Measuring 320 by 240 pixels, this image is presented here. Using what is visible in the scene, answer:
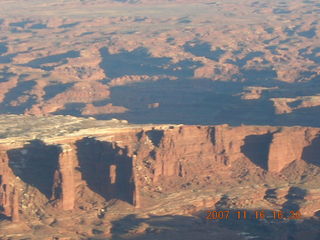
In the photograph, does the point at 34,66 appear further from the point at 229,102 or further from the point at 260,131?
the point at 260,131

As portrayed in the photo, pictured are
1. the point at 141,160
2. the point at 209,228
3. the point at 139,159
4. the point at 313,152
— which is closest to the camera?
the point at 209,228

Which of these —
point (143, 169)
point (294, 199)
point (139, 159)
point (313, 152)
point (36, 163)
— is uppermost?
point (36, 163)

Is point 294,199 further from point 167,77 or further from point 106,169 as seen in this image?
point 167,77

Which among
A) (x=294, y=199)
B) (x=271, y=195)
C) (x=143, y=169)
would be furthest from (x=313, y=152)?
(x=143, y=169)

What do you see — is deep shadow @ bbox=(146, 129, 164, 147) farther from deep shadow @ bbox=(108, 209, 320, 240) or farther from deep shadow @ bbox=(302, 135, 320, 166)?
deep shadow @ bbox=(302, 135, 320, 166)

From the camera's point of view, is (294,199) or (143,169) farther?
(143,169)

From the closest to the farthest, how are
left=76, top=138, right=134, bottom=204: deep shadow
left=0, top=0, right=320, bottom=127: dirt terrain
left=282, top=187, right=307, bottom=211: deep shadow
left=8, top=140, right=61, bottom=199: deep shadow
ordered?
left=8, top=140, right=61, bottom=199: deep shadow
left=76, top=138, right=134, bottom=204: deep shadow
left=282, top=187, right=307, bottom=211: deep shadow
left=0, top=0, right=320, bottom=127: dirt terrain

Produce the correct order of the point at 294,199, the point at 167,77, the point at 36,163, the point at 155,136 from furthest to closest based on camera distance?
1. the point at 167,77
2. the point at 155,136
3. the point at 294,199
4. the point at 36,163

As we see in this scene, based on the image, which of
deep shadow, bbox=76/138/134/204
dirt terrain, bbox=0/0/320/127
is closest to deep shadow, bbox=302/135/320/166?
deep shadow, bbox=76/138/134/204
